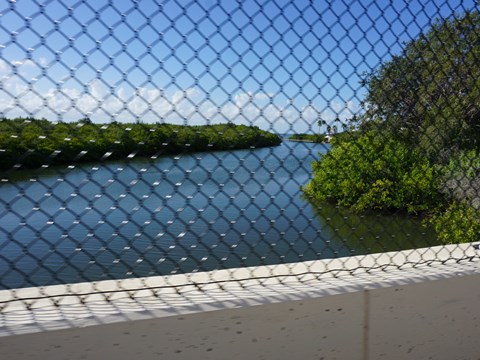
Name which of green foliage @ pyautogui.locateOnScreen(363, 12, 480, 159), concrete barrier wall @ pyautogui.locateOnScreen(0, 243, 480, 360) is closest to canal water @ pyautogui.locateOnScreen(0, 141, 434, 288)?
concrete barrier wall @ pyautogui.locateOnScreen(0, 243, 480, 360)

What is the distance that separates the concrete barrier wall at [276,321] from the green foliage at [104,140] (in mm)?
621

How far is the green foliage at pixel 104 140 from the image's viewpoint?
1.76m

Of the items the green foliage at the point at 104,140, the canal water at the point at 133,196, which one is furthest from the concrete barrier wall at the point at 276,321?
the green foliage at the point at 104,140

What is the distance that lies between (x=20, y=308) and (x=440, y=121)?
3.16 m

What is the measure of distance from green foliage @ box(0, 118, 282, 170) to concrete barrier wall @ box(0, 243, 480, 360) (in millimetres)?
621

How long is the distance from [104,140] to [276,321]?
1135 millimetres

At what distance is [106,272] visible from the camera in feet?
6.98

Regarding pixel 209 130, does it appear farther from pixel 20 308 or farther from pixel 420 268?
pixel 420 268

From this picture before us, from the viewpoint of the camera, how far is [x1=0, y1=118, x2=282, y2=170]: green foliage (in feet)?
5.79

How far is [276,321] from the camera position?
6.89 ft

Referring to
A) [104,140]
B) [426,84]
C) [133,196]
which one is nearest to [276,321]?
[133,196]

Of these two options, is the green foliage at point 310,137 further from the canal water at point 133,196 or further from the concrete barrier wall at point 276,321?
the concrete barrier wall at point 276,321

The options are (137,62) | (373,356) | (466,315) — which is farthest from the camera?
(466,315)

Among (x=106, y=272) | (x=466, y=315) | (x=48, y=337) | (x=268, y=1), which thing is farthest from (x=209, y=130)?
(x=466, y=315)
